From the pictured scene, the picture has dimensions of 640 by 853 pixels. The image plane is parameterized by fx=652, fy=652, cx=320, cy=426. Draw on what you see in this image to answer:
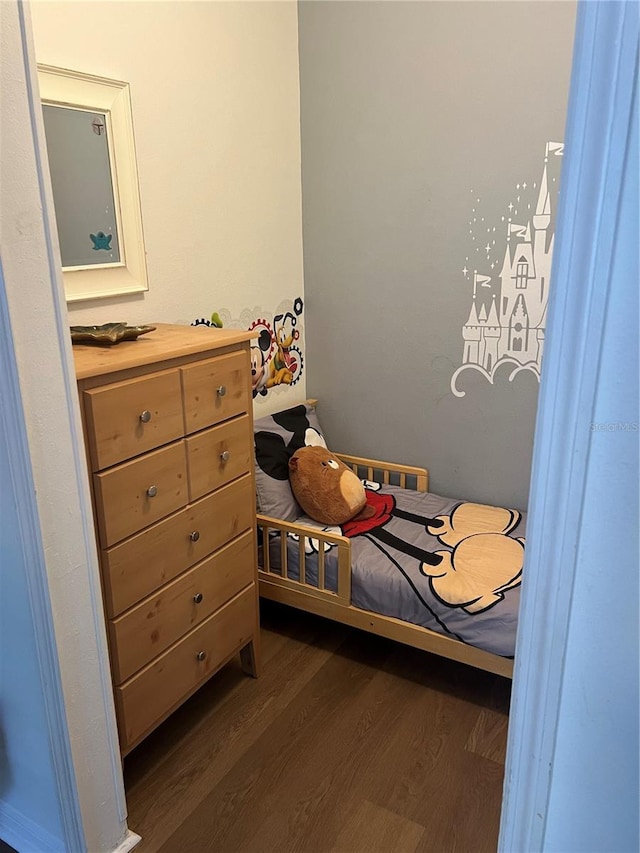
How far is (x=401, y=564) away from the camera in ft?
7.79

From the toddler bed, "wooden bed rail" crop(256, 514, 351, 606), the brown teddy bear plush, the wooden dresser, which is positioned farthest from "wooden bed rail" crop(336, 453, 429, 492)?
the wooden dresser

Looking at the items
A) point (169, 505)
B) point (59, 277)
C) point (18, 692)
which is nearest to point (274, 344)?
point (169, 505)

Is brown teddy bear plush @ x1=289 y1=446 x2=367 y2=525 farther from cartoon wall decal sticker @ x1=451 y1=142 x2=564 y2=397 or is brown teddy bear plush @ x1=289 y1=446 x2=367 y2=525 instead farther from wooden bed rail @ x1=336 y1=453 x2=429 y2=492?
cartoon wall decal sticker @ x1=451 y1=142 x2=564 y2=397

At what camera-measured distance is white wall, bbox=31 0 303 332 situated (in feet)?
6.69

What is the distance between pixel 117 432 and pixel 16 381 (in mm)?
385

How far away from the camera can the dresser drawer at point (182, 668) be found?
1813 millimetres

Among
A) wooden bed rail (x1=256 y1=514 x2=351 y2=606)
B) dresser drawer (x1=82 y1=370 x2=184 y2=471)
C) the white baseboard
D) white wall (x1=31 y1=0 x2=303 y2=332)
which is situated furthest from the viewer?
wooden bed rail (x1=256 y1=514 x2=351 y2=606)

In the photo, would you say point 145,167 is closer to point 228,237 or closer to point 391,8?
point 228,237

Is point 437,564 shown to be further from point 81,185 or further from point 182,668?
point 81,185

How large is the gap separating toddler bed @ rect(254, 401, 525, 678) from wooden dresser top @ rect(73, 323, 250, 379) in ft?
2.55

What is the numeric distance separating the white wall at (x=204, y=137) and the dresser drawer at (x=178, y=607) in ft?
2.85

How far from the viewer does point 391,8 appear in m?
2.63

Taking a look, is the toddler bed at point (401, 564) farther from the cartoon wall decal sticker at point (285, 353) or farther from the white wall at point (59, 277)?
the white wall at point (59, 277)

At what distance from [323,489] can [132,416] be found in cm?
109
